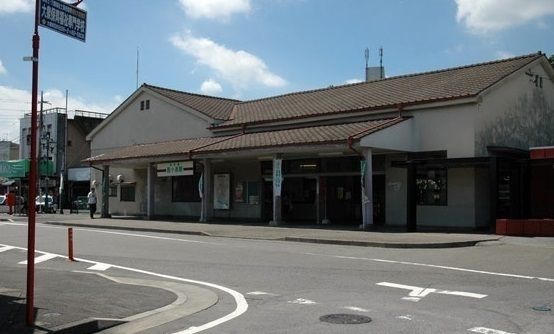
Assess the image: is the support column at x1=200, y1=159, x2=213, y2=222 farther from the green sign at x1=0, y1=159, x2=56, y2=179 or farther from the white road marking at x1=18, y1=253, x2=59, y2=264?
the green sign at x1=0, y1=159, x2=56, y2=179

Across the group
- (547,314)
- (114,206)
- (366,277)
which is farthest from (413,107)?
(114,206)

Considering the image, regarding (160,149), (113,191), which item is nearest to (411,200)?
(160,149)

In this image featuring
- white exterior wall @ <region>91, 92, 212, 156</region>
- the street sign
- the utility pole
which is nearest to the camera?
the utility pole

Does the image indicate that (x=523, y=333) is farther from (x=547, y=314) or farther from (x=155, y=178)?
(x=155, y=178)

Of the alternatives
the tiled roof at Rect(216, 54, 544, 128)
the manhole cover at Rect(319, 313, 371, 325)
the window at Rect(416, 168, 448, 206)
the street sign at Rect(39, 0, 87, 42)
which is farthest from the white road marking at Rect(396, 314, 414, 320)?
the window at Rect(416, 168, 448, 206)

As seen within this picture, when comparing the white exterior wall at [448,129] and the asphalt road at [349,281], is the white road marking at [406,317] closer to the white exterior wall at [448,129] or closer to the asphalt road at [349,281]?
the asphalt road at [349,281]

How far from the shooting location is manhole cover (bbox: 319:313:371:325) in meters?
7.98

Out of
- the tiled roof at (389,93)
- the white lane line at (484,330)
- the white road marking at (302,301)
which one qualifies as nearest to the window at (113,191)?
the tiled roof at (389,93)

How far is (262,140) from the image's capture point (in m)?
27.6

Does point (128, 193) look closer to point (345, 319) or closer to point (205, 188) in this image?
point (205, 188)

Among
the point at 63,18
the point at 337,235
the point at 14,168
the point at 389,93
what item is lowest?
the point at 337,235

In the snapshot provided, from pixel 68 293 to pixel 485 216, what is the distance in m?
18.1

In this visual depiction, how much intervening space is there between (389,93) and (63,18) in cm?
2143

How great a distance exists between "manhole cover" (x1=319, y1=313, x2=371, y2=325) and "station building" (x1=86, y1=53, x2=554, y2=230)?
1433 cm
